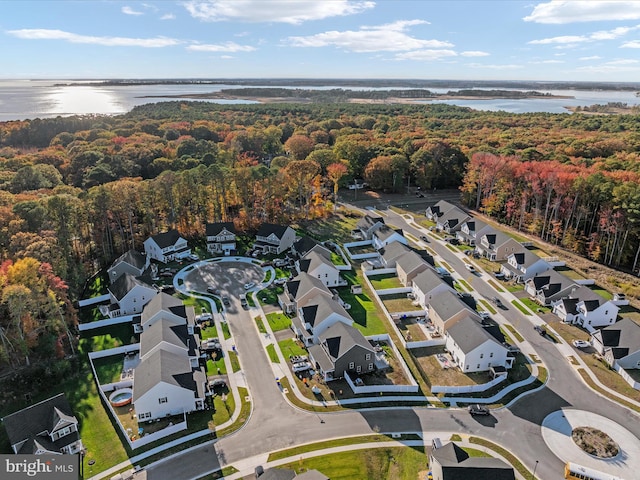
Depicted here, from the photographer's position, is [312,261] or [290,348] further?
[312,261]

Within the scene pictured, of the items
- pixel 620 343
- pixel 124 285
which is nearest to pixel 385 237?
pixel 620 343

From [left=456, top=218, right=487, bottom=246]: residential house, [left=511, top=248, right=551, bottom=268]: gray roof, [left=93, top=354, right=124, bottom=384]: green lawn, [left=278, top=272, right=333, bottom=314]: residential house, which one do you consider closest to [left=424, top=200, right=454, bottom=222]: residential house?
[left=456, top=218, right=487, bottom=246]: residential house

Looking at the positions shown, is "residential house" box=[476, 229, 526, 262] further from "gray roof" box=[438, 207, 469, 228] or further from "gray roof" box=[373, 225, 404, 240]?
"gray roof" box=[373, 225, 404, 240]

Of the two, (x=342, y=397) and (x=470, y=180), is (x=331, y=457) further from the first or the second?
(x=470, y=180)

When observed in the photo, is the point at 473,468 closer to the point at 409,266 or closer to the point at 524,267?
the point at 409,266

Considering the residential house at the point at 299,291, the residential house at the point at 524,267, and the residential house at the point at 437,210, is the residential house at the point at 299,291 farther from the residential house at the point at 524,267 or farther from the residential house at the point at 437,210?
the residential house at the point at 437,210

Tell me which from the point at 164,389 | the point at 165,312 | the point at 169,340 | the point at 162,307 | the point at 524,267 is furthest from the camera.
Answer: the point at 524,267

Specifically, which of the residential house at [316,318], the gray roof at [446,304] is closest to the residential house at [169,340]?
the residential house at [316,318]
